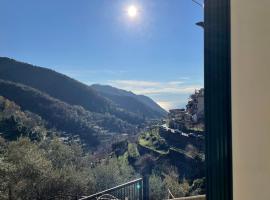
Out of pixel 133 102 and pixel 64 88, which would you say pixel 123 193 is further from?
pixel 64 88

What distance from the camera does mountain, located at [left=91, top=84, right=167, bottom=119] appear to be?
8.13ft

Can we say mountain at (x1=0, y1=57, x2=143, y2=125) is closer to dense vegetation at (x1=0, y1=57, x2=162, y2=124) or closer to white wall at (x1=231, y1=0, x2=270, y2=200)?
dense vegetation at (x1=0, y1=57, x2=162, y2=124)

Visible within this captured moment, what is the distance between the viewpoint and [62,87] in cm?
253

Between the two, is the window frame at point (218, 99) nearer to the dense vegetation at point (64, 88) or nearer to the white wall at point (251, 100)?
the white wall at point (251, 100)

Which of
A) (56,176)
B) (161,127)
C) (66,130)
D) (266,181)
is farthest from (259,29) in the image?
(56,176)

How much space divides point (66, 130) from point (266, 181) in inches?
62.9

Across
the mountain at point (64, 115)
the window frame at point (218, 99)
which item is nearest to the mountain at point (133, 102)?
the mountain at point (64, 115)

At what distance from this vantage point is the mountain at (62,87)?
2463 millimetres

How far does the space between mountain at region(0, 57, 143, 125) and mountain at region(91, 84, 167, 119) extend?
0.13 ft

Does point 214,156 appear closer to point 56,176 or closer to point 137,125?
point 137,125

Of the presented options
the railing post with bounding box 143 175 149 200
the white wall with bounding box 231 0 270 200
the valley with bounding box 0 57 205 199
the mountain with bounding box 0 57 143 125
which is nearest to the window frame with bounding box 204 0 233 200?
the white wall with bounding box 231 0 270 200

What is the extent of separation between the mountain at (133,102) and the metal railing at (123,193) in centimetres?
63

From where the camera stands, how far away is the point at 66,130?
2.51 m

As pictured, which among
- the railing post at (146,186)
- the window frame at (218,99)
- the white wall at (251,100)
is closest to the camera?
the white wall at (251,100)
